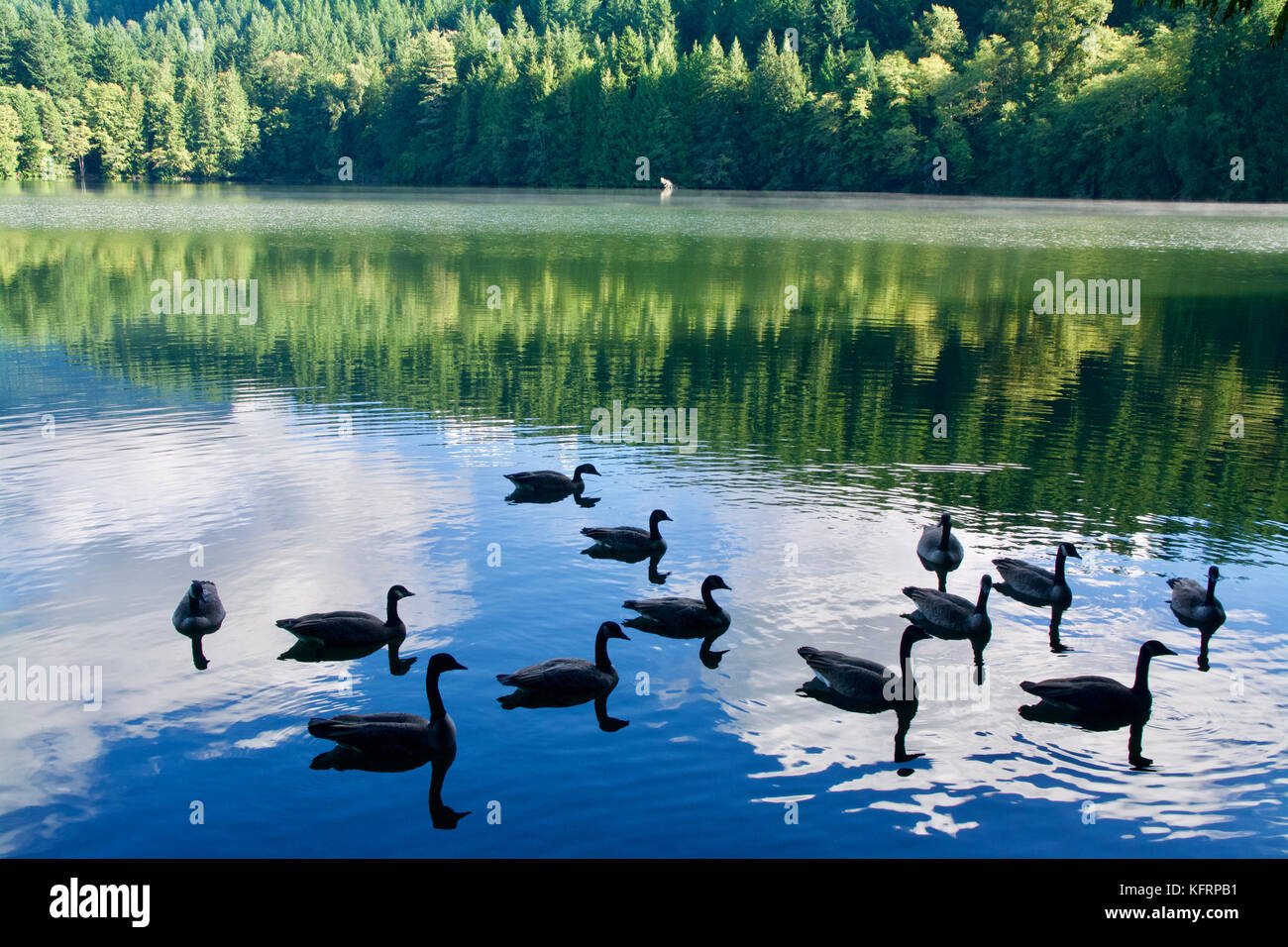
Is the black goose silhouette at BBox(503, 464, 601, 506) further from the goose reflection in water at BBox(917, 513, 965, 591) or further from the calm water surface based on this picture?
the goose reflection in water at BBox(917, 513, 965, 591)

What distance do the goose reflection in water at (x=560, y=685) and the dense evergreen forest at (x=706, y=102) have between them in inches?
3559

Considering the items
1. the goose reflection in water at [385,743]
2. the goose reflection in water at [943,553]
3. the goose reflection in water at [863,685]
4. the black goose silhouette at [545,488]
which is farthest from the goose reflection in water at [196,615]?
the goose reflection in water at [943,553]

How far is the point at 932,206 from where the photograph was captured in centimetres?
8988

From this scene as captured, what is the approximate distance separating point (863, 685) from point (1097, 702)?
206 cm

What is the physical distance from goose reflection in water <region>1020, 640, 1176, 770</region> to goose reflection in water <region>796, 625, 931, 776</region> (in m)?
1.06

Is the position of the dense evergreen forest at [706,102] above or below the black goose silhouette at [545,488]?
above

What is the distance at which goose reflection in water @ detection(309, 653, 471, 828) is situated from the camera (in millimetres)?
8969

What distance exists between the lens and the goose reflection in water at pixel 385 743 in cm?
897

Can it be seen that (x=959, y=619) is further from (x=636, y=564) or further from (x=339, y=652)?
(x=339, y=652)

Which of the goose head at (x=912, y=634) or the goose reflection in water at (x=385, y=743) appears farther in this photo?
the goose head at (x=912, y=634)

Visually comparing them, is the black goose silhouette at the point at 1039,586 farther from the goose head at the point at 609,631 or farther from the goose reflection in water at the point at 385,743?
the goose reflection in water at the point at 385,743

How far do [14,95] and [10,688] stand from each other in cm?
13907

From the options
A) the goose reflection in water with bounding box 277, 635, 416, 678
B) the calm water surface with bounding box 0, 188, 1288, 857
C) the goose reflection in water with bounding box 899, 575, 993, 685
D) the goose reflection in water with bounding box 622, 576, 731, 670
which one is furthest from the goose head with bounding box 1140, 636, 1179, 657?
the goose reflection in water with bounding box 277, 635, 416, 678
